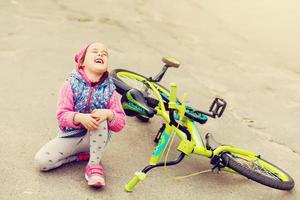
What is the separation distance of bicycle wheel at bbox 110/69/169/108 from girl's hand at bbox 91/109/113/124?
23.4 inches

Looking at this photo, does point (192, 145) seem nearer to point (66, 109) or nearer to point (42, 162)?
point (66, 109)

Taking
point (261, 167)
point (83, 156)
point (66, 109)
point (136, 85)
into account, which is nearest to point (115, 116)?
point (66, 109)

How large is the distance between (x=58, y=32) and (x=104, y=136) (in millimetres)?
3057

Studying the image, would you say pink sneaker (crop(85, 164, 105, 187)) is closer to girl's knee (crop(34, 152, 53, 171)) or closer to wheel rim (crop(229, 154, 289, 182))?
girl's knee (crop(34, 152, 53, 171))

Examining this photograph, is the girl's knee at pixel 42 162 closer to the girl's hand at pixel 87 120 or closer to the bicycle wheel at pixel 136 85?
the girl's hand at pixel 87 120

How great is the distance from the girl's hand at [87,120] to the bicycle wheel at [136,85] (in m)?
0.70

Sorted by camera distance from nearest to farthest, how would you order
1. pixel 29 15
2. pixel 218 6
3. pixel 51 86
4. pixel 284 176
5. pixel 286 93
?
pixel 284 176 < pixel 51 86 < pixel 286 93 < pixel 29 15 < pixel 218 6

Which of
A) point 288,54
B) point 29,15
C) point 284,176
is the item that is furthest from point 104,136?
point 288,54

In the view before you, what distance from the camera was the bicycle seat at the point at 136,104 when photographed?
347 cm

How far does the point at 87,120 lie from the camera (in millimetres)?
3061

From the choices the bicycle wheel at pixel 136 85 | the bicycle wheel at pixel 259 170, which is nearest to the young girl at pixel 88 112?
the bicycle wheel at pixel 136 85

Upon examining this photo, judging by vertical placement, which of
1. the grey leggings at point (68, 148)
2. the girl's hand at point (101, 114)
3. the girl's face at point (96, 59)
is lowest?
the grey leggings at point (68, 148)

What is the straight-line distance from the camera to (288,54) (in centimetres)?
664

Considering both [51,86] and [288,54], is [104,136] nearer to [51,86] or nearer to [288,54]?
[51,86]
